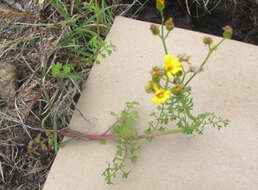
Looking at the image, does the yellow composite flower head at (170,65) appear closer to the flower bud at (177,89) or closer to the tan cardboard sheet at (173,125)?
the flower bud at (177,89)

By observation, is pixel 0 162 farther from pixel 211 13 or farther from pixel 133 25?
pixel 211 13

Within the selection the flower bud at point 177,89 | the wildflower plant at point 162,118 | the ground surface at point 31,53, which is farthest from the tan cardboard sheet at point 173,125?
the flower bud at point 177,89

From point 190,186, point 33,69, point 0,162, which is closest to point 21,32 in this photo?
point 33,69

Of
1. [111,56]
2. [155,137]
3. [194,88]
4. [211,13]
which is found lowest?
[155,137]

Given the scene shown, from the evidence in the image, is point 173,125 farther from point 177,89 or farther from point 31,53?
point 31,53

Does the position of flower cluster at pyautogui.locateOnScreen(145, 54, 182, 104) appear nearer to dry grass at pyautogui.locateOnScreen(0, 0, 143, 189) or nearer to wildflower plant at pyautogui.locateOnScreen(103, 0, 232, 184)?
wildflower plant at pyautogui.locateOnScreen(103, 0, 232, 184)

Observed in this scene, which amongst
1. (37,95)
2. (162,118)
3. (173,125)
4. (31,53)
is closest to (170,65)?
(162,118)

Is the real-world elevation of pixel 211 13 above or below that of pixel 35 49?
above
